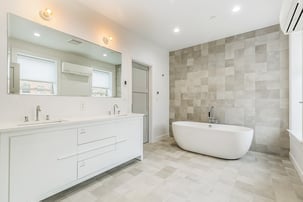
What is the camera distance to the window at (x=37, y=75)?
1.82m

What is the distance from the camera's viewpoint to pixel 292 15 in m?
1.67

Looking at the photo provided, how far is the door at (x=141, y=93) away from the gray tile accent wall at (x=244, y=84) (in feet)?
3.54

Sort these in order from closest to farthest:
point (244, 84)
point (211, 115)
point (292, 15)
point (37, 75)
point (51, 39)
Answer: point (292, 15) < point (37, 75) < point (51, 39) < point (244, 84) < point (211, 115)

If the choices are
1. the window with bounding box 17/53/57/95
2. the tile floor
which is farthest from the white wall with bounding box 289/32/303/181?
the window with bounding box 17/53/57/95

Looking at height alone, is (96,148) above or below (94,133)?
below

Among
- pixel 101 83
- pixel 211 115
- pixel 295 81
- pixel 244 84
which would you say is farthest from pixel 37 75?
pixel 295 81

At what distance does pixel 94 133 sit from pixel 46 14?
171cm

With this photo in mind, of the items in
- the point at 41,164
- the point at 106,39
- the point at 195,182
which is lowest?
the point at 195,182

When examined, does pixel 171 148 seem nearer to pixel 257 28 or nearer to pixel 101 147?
pixel 101 147

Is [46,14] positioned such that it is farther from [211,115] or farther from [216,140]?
[211,115]

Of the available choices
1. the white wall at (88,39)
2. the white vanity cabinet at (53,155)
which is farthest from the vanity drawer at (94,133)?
the white wall at (88,39)

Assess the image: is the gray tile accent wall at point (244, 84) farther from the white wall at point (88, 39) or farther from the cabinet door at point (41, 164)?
the cabinet door at point (41, 164)

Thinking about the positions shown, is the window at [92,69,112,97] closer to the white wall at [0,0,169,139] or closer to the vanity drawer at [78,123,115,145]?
the white wall at [0,0,169,139]

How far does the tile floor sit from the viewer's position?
171 centimetres
